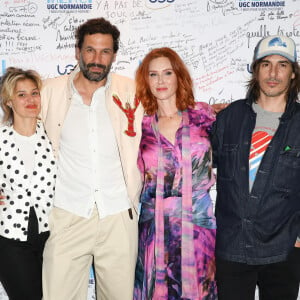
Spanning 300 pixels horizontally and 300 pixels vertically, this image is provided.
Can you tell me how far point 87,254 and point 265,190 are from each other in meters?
1.25

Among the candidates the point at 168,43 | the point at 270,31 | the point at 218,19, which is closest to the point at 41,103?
the point at 168,43

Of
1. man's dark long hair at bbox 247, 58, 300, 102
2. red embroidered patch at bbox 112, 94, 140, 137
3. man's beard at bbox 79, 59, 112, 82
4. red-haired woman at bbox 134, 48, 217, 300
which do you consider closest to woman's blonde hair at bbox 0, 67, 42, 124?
man's beard at bbox 79, 59, 112, 82

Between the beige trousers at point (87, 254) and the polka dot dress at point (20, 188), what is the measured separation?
0.14m

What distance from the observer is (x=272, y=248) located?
2332mm

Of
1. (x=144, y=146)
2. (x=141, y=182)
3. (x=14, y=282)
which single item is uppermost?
(x=144, y=146)

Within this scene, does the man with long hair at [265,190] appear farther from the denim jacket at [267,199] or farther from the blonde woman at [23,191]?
the blonde woman at [23,191]

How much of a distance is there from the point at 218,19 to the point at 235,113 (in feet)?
3.89

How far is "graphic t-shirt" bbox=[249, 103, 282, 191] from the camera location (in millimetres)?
2361

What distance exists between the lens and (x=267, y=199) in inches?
91.2

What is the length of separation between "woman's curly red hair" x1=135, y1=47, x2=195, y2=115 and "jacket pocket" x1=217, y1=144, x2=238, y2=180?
453mm

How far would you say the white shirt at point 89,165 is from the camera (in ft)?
8.41

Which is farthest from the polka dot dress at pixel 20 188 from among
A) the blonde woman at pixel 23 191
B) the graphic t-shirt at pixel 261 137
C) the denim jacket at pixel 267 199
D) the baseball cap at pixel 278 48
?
the baseball cap at pixel 278 48

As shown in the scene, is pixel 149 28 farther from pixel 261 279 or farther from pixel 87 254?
pixel 261 279

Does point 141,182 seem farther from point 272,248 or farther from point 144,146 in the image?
point 272,248
